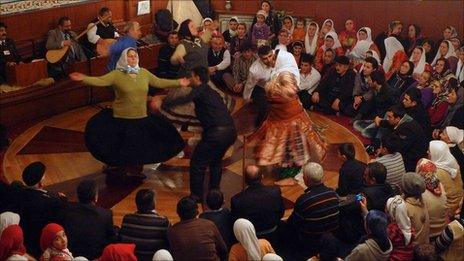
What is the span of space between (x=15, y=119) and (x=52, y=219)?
356 cm

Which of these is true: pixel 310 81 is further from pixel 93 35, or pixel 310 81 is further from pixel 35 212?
pixel 35 212

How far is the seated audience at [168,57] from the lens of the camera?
9641 mm

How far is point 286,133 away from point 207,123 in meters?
0.95

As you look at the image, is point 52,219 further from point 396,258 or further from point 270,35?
point 270,35

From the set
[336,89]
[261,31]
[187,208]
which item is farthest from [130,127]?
[261,31]

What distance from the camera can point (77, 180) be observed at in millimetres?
7203

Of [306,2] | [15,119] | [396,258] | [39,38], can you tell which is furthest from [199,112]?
[306,2]

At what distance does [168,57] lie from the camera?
9672 millimetres

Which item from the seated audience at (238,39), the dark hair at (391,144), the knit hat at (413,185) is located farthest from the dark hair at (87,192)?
the seated audience at (238,39)

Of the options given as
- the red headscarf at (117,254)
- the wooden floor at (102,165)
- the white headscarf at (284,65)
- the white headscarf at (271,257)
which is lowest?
the wooden floor at (102,165)

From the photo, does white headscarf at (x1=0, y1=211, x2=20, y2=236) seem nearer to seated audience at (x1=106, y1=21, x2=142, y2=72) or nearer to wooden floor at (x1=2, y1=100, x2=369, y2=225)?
wooden floor at (x1=2, y1=100, x2=369, y2=225)

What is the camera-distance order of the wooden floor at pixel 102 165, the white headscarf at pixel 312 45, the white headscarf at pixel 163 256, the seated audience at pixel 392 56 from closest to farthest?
the white headscarf at pixel 163 256
the wooden floor at pixel 102 165
the seated audience at pixel 392 56
the white headscarf at pixel 312 45

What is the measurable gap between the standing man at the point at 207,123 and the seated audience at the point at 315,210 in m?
1.07

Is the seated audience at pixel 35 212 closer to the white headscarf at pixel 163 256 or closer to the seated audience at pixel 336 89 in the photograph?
the white headscarf at pixel 163 256
